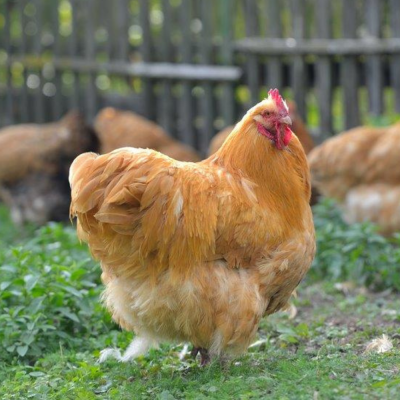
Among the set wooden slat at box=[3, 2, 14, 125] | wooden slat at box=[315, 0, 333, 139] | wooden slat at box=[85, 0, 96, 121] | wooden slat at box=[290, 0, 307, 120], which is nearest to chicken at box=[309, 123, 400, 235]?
wooden slat at box=[315, 0, 333, 139]

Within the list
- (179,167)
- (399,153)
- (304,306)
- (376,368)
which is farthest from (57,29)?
(376,368)

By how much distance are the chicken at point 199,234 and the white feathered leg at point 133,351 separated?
106 mm

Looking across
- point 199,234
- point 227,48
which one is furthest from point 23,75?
point 199,234

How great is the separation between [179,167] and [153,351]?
1.43m

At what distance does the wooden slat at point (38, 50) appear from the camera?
13.2 meters

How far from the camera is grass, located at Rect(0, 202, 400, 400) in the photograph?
474 centimetres

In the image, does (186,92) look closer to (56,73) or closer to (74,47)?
(74,47)

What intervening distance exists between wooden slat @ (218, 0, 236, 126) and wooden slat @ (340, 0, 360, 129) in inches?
64.1

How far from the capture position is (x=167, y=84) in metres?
11.9

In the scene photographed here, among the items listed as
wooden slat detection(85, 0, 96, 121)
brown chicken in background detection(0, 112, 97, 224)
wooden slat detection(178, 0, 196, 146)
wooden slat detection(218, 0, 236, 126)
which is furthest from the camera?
wooden slat detection(85, 0, 96, 121)

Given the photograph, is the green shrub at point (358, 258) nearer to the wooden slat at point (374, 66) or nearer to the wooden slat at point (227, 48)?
the wooden slat at point (374, 66)

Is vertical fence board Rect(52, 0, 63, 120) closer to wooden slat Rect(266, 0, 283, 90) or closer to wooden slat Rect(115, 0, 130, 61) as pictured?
wooden slat Rect(115, 0, 130, 61)

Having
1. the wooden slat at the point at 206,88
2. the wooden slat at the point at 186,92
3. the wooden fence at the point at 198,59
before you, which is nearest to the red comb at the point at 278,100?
the wooden fence at the point at 198,59

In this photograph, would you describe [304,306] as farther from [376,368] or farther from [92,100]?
[92,100]
